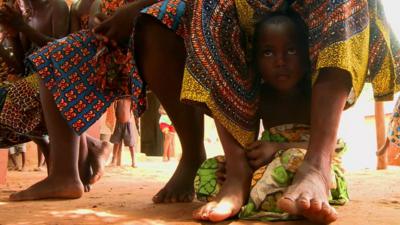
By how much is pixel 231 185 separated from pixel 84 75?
1.13 m

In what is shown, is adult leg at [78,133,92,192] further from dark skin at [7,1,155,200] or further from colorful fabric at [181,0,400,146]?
colorful fabric at [181,0,400,146]

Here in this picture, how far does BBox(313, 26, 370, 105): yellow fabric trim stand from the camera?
5.04 ft

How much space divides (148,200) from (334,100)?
3.63ft

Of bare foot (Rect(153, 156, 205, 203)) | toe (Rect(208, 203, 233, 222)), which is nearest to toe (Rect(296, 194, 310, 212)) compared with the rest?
toe (Rect(208, 203, 233, 222))

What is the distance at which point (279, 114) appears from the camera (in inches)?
80.7

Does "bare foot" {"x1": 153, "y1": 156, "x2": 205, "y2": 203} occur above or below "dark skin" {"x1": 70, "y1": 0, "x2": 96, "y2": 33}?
below

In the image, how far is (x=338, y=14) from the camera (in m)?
1.58

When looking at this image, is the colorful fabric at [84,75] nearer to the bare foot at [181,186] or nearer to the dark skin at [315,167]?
the bare foot at [181,186]

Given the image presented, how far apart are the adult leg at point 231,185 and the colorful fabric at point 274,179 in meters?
0.03

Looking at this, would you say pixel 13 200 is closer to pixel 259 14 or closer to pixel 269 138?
pixel 269 138

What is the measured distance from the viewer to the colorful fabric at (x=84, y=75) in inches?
91.3

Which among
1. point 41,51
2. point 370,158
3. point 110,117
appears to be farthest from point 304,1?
point 370,158

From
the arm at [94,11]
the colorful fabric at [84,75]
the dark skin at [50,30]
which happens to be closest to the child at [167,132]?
the dark skin at [50,30]

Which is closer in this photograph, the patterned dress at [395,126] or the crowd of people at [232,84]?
the crowd of people at [232,84]
